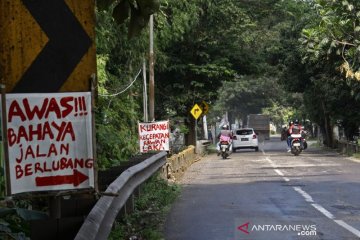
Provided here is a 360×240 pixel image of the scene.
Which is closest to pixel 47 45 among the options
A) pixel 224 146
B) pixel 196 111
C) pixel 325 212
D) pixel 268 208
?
pixel 325 212

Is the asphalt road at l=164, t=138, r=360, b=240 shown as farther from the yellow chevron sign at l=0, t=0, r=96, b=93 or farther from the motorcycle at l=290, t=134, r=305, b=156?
the motorcycle at l=290, t=134, r=305, b=156

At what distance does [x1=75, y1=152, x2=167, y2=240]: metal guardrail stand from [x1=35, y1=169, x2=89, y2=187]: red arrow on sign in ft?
0.82

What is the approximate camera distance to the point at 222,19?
34.8 metres

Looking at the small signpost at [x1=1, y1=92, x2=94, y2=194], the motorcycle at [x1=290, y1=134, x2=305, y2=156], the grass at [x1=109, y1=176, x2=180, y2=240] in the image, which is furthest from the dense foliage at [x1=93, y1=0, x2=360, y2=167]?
the small signpost at [x1=1, y1=92, x2=94, y2=194]

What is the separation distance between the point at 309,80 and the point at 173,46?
811cm

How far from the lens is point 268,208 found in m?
11.1

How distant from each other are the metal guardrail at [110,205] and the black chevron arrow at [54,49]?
0.88 metres

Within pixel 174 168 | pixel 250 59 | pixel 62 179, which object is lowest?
pixel 174 168

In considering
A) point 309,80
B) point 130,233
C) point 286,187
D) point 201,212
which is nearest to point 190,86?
point 309,80

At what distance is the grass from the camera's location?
8.34 m

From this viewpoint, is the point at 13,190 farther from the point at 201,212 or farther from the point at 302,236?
the point at 201,212

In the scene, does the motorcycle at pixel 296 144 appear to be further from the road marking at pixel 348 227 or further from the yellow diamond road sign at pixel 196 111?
the road marking at pixel 348 227

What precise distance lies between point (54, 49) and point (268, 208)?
26.0ft

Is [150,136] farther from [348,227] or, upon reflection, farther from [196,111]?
[196,111]
